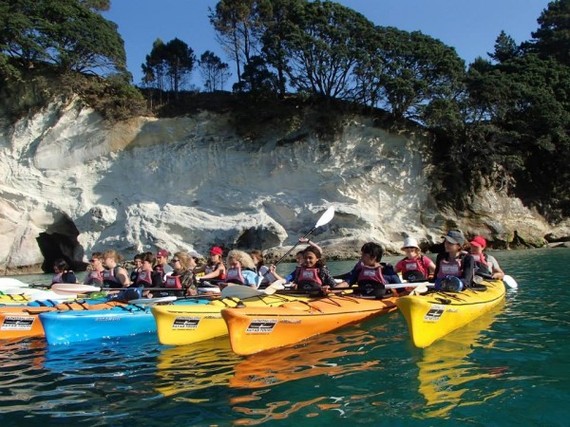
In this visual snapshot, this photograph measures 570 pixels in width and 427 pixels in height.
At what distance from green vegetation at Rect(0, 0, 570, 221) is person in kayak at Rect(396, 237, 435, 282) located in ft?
65.3

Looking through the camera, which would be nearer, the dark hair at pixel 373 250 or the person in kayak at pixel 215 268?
the dark hair at pixel 373 250

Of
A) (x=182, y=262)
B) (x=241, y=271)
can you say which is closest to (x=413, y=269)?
(x=241, y=271)

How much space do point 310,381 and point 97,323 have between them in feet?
12.7

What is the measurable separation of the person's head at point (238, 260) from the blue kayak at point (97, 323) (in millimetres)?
1360

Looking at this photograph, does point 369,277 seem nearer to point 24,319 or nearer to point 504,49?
point 24,319

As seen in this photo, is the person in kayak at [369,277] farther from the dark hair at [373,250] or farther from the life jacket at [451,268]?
the life jacket at [451,268]

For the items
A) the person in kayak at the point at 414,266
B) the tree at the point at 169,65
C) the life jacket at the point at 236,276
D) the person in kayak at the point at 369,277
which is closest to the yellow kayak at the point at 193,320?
the person in kayak at the point at 369,277

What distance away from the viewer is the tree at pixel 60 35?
25.9 metres

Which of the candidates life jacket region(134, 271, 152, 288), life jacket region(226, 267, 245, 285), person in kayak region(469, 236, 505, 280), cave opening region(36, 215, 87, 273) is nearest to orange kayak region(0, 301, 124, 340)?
life jacket region(134, 271, 152, 288)

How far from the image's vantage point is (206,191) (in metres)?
29.2

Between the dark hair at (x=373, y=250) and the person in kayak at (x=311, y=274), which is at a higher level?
the dark hair at (x=373, y=250)

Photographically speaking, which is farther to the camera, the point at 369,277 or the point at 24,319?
the point at 369,277

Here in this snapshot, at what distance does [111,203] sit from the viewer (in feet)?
92.2

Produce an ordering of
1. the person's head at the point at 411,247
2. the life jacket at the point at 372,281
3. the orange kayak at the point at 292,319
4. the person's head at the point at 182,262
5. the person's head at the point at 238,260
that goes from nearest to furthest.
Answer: the orange kayak at the point at 292,319, the life jacket at the point at 372,281, the person's head at the point at 411,247, the person's head at the point at 238,260, the person's head at the point at 182,262
